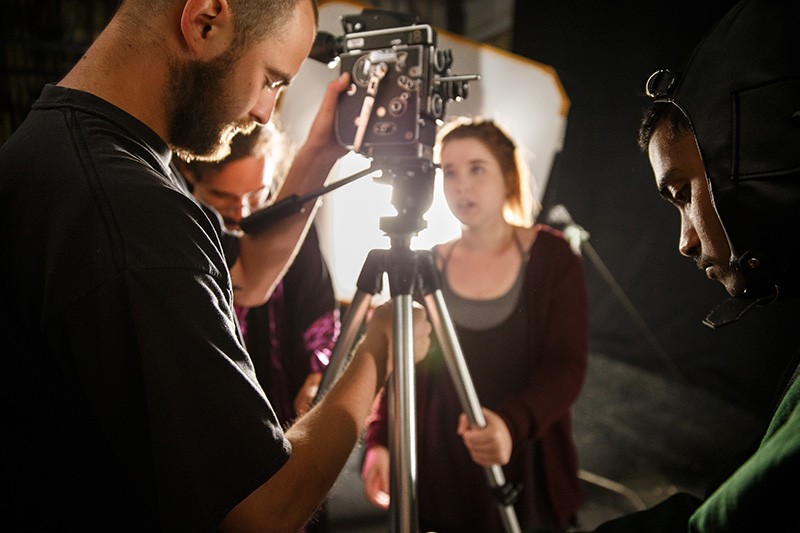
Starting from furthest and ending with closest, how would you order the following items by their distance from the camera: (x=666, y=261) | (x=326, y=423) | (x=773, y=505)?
(x=666, y=261) → (x=326, y=423) → (x=773, y=505)

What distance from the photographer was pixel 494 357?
113cm

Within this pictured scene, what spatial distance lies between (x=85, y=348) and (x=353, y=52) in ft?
2.02

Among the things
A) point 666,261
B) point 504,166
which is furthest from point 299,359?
point 666,261

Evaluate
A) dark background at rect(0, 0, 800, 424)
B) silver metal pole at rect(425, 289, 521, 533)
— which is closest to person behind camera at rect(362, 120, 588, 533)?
silver metal pole at rect(425, 289, 521, 533)

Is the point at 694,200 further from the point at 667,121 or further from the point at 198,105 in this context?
the point at 198,105

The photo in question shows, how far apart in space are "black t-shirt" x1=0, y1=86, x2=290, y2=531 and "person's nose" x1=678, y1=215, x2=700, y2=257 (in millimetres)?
535

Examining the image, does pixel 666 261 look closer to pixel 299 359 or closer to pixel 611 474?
pixel 611 474

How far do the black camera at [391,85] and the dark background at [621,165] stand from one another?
1.09 feet

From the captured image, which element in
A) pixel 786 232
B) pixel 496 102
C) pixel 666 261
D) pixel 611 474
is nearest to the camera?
pixel 786 232

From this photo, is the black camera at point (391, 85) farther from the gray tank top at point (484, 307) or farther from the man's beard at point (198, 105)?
the gray tank top at point (484, 307)

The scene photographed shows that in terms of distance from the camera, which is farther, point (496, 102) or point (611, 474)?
point (496, 102)

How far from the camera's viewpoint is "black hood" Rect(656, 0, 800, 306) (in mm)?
Answer: 483

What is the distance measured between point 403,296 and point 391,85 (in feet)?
1.11

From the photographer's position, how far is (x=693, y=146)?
57 centimetres
